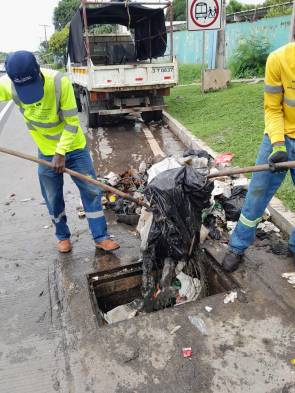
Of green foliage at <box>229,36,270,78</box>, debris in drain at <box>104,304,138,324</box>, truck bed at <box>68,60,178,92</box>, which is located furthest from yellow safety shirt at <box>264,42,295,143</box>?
green foliage at <box>229,36,270,78</box>

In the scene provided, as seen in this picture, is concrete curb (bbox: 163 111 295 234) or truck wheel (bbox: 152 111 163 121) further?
truck wheel (bbox: 152 111 163 121)

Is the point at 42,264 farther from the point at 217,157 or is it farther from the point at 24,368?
the point at 217,157

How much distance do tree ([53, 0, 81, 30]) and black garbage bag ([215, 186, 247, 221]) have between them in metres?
55.2

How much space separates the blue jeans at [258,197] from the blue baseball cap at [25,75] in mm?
1822

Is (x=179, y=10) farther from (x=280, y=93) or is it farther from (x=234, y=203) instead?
(x=280, y=93)

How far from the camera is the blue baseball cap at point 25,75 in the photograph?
100 inches

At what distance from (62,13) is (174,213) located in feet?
196

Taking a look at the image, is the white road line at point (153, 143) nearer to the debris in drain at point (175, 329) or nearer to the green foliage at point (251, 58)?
the debris in drain at point (175, 329)

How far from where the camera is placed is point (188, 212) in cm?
288

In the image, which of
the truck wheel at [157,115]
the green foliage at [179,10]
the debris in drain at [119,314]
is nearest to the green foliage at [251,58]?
the truck wheel at [157,115]

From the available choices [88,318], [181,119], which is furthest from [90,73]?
[88,318]

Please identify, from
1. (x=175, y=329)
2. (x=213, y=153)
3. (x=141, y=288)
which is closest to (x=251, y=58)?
(x=213, y=153)

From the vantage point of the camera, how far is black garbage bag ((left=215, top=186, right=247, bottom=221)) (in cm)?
387

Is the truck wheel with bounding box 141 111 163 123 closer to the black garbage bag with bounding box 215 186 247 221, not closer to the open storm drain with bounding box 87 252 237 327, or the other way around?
the black garbage bag with bounding box 215 186 247 221
